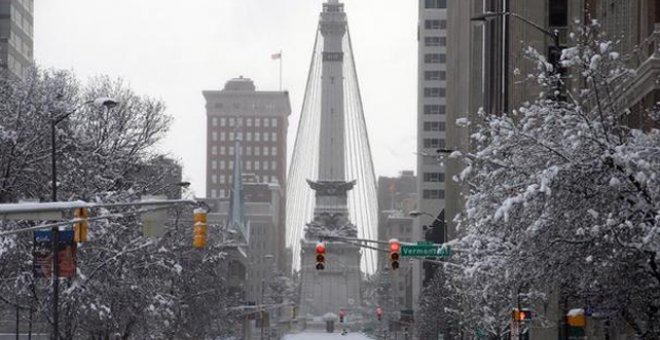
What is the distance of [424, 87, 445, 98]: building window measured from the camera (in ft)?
597

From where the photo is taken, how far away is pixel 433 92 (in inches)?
7180

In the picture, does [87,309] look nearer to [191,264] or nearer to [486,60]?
[191,264]

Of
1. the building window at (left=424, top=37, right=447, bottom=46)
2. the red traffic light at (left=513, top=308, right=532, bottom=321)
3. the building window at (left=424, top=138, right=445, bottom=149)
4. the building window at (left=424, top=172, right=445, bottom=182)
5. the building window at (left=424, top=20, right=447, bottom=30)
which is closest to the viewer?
the red traffic light at (left=513, top=308, right=532, bottom=321)

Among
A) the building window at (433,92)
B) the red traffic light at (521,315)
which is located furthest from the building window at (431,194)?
the red traffic light at (521,315)

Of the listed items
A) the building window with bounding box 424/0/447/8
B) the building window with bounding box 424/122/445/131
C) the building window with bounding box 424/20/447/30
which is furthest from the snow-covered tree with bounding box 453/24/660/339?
the building window with bounding box 424/0/447/8

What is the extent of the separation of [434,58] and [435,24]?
4185 millimetres

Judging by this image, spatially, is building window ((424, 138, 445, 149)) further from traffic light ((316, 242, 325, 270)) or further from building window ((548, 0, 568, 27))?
traffic light ((316, 242, 325, 270))

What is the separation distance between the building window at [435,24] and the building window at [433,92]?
7483 mm

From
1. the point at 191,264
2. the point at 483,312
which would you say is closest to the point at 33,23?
the point at 191,264

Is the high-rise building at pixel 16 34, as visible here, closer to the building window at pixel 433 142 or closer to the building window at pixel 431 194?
the building window at pixel 431 194

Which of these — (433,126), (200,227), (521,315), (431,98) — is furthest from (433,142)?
(200,227)

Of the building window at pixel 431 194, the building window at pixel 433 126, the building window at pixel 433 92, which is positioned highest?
the building window at pixel 433 92

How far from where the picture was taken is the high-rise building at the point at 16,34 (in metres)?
104

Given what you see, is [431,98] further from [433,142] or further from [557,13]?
[557,13]
